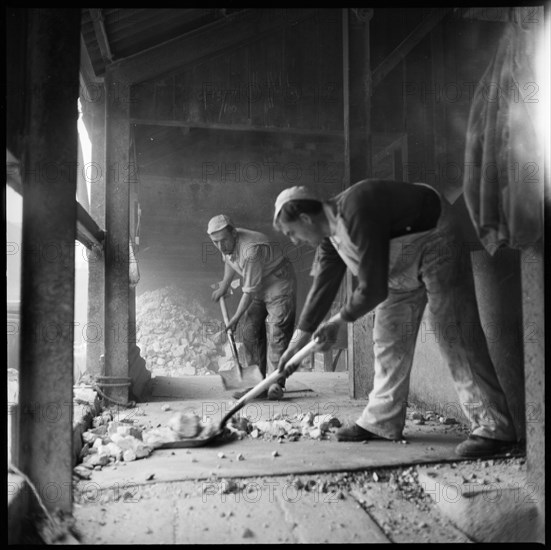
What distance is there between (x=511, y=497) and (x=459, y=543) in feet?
0.97

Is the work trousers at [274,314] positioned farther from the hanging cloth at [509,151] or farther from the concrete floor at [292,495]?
the hanging cloth at [509,151]

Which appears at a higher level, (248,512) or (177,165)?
(177,165)

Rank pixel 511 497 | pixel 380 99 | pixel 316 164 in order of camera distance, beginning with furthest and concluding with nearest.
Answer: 1. pixel 316 164
2. pixel 380 99
3. pixel 511 497

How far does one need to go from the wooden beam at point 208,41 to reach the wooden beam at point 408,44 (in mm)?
681

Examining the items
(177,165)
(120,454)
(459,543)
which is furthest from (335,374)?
(459,543)

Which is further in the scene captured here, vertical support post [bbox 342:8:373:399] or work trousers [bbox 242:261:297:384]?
work trousers [bbox 242:261:297:384]

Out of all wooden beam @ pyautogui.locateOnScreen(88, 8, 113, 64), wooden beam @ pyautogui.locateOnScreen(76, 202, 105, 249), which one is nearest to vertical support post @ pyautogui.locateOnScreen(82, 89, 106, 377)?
wooden beam @ pyautogui.locateOnScreen(76, 202, 105, 249)

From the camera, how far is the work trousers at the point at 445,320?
8.00 feet

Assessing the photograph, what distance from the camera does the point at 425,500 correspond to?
211 centimetres

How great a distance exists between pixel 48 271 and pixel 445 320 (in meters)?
1.89

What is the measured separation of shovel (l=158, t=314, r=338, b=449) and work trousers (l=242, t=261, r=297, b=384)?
140cm

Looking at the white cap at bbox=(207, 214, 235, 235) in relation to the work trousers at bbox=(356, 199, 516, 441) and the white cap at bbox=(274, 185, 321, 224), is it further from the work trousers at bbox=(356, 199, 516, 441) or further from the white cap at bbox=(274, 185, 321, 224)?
the work trousers at bbox=(356, 199, 516, 441)

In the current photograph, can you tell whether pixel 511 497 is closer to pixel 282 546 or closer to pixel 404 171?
pixel 282 546

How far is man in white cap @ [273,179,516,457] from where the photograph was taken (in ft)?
7.59
